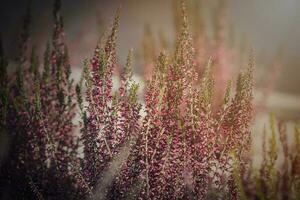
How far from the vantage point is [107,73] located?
2.75 metres

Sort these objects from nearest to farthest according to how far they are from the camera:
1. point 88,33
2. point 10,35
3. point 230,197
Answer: point 230,197 → point 10,35 → point 88,33

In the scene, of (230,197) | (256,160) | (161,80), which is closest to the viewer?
(161,80)

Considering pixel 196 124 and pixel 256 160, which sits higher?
pixel 256 160

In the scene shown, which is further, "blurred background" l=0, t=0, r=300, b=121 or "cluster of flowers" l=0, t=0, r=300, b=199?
"blurred background" l=0, t=0, r=300, b=121

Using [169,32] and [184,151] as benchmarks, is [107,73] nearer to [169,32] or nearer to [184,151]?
[184,151]

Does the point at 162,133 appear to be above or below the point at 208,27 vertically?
below

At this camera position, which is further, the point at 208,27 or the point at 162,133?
the point at 208,27

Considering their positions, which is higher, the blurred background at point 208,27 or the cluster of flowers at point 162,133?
the blurred background at point 208,27

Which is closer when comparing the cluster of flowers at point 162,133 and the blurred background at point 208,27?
the cluster of flowers at point 162,133

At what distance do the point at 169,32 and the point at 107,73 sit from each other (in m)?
4.17

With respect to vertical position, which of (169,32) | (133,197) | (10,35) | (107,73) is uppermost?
(169,32)

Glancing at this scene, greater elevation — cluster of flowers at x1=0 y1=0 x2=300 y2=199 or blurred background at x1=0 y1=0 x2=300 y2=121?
blurred background at x1=0 y1=0 x2=300 y2=121

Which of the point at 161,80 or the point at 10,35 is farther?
the point at 10,35

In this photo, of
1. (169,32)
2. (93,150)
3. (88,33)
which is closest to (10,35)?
(88,33)
